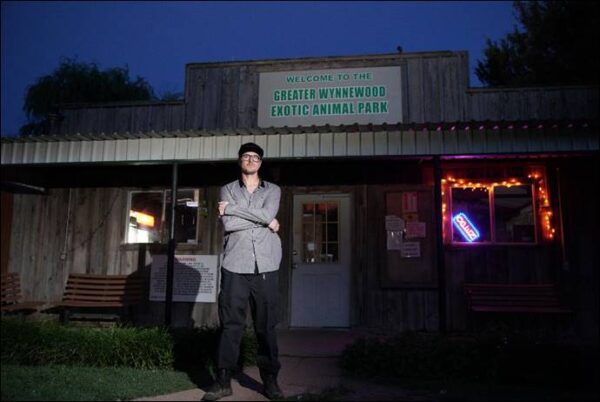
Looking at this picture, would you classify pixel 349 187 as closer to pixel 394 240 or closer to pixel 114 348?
pixel 394 240

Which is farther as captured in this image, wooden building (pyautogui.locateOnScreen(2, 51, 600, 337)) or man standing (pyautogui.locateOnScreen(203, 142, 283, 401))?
wooden building (pyautogui.locateOnScreen(2, 51, 600, 337))

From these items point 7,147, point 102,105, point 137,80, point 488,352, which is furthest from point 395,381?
point 137,80

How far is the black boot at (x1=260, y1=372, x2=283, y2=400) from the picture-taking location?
158 inches

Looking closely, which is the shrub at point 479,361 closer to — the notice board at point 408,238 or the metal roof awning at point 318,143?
the metal roof awning at point 318,143

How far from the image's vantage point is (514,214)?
27.5ft

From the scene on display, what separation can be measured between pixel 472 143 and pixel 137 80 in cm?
2446

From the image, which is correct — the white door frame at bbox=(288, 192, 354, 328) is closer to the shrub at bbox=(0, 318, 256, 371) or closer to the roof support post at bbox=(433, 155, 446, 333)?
the roof support post at bbox=(433, 155, 446, 333)

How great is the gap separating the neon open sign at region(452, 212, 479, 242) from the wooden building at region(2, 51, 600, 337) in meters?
0.02

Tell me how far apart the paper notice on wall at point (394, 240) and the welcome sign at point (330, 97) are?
2.31m

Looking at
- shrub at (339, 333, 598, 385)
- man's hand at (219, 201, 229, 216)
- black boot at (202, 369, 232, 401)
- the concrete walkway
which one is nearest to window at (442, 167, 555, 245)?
the concrete walkway

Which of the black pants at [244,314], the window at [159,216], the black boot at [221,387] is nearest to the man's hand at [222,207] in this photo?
the black pants at [244,314]

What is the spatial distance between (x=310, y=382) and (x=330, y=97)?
20.5 feet

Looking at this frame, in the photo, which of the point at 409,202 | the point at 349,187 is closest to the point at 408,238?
the point at 409,202

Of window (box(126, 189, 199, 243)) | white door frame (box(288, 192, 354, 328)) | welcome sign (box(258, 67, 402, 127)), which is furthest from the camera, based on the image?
welcome sign (box(258, 67, 402, 127))
